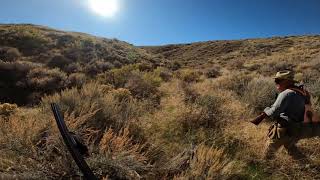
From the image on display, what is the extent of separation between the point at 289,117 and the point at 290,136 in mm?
358

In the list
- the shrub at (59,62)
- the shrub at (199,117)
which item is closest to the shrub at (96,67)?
the shrub at (59,62)

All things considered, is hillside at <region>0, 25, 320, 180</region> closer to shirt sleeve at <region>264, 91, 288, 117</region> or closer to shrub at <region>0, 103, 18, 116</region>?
shrub at <region>0, 103, 18, 116</region>

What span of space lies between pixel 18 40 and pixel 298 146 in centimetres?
2055

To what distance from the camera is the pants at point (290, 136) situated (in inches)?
251

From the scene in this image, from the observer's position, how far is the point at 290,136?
6488 millimetres

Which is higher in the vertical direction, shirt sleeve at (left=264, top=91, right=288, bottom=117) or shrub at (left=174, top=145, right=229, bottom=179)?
shirt sleeve at (left=264, top=91, right=288, bottom=117)

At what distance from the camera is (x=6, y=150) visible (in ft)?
15.8

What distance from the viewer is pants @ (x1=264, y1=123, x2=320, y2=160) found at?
6387 millimetres

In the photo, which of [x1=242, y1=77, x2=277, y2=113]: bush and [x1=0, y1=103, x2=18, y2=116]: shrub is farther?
[x1=242, y1=77, x2=277, y2=113]: bush

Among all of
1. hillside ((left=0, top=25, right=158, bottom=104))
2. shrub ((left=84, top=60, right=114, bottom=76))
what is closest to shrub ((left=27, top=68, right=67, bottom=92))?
hillside ((left=0, top=25, right=158, bottom=104))

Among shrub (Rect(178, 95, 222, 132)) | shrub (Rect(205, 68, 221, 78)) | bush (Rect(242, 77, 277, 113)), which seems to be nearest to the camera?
shrub (Rect(178, 95, 222, 132))

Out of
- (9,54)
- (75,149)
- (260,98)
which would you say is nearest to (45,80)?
(9,54)

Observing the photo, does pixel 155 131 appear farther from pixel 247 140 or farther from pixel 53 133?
pixel 53 133

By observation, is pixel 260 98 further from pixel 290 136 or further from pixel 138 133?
pixel 138 133
